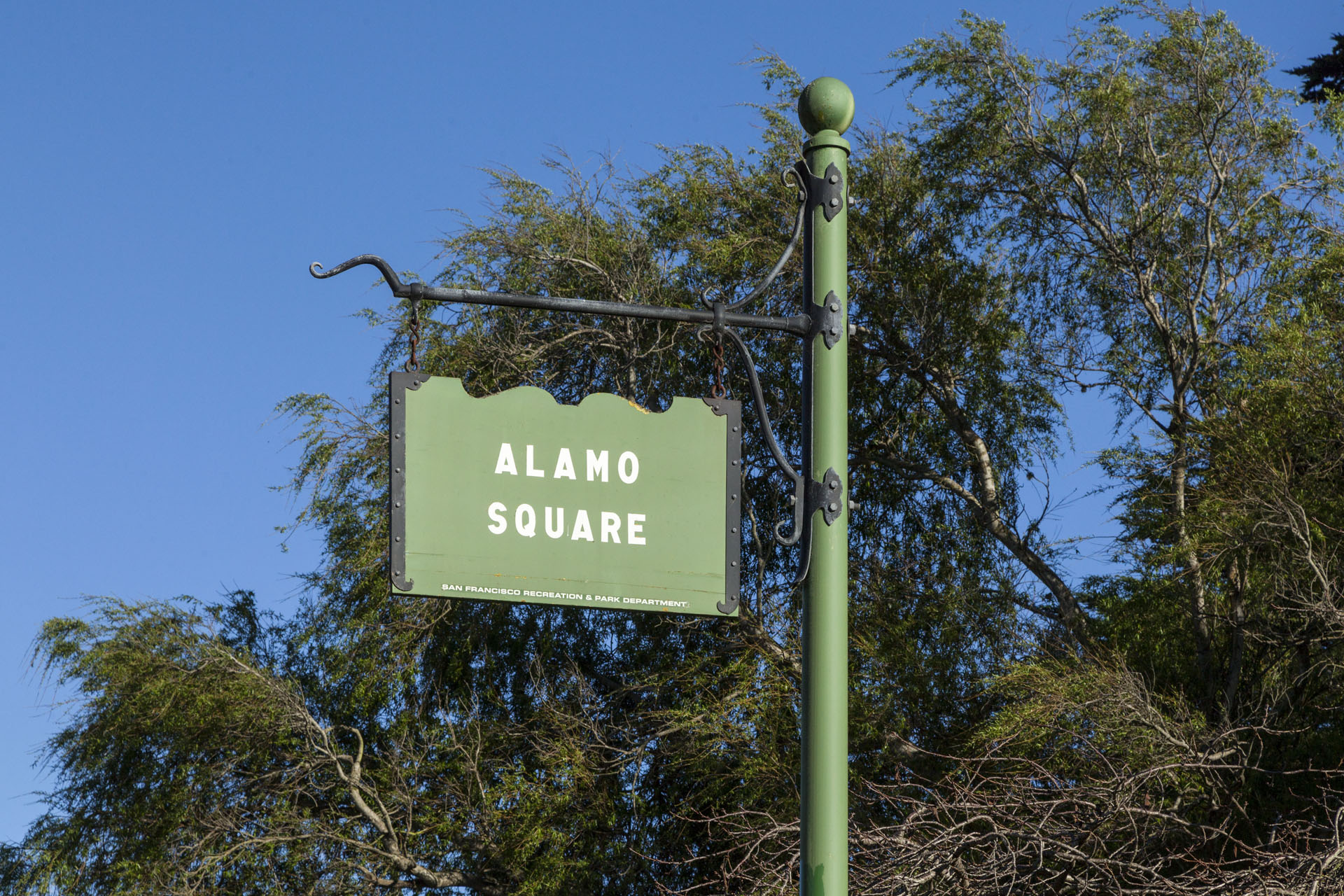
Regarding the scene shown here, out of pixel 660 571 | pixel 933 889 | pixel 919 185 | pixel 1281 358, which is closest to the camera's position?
pixel 660 571

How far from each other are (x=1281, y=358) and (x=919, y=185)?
5.09 meters

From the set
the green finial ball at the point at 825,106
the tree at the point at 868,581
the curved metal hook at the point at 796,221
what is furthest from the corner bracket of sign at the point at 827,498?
the tree at the point at 868,581

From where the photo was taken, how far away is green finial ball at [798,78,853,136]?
4.77 meters

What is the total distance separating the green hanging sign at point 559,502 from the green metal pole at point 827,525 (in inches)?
10.0

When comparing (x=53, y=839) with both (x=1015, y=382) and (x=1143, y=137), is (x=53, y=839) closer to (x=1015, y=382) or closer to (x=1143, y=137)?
(x=1015, y=382)

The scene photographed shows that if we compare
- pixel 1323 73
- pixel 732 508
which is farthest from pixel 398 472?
pixel 1323 73

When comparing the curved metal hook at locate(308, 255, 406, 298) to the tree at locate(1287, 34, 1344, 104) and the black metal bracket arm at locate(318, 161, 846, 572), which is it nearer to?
the black metal bracket arm at locate(318, 161, 846, 572)

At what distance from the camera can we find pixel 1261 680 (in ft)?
49.0

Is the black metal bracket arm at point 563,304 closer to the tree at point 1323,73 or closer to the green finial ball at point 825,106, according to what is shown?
the green finial ball at point 825,106

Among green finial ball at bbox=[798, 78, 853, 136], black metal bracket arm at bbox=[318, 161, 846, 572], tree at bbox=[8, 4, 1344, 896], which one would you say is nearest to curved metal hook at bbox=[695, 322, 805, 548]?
black metal bracket arm at bbox=[318, 161, 846, 572]

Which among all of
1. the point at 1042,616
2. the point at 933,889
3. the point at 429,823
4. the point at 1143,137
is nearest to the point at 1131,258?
the point at 1143,137

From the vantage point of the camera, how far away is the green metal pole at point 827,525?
430 cm

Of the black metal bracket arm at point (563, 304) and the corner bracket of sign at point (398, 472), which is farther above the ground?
the black metal bracket arm at point (563, 304)

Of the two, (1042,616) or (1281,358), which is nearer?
(1281,358)
